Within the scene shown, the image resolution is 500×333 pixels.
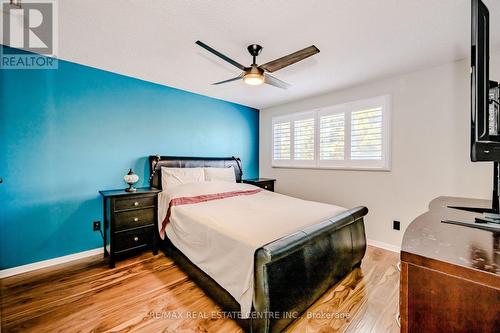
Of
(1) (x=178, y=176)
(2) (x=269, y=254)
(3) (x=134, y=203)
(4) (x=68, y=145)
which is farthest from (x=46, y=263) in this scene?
(2) (x=269, y=254)

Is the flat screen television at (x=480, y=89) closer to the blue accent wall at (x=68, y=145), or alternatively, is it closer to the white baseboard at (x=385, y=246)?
the white baseboard at (x=385, y=246)

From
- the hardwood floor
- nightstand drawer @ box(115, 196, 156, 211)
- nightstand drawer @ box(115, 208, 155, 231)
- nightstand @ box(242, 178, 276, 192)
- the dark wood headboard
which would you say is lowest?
the hardwood floor

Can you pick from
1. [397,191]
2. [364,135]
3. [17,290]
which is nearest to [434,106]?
[364,135]

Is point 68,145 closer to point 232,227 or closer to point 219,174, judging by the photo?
point 219,174

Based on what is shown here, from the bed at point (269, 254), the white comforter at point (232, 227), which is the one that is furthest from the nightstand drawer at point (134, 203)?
the bed at point (269, 254)

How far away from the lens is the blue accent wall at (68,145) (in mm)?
2260

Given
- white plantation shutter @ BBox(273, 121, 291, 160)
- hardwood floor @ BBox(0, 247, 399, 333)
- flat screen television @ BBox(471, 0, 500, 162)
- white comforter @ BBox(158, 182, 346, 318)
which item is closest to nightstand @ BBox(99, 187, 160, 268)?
white comforter @ BBox(158, 182, 346, 318)

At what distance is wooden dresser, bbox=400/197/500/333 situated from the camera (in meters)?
0.61

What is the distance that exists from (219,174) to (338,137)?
207 centimetres

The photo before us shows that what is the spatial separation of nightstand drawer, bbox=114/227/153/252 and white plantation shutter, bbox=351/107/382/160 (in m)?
3.15

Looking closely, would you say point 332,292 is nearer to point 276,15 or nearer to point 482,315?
point 482,315

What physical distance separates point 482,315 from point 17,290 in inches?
130

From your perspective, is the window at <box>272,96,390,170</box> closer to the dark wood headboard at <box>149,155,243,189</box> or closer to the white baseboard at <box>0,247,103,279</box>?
the dark wood headboard at <box>149,155,243,189</box>

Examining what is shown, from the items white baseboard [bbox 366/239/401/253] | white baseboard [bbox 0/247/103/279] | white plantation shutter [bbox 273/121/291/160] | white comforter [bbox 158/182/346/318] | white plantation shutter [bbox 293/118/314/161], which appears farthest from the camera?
white plantation shutter [bbox 273/121/291/160]
